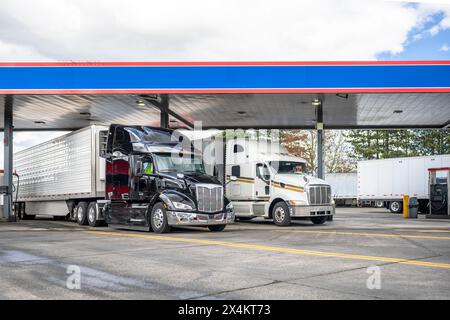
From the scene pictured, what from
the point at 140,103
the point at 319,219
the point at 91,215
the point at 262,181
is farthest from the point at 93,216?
the point at 319,219

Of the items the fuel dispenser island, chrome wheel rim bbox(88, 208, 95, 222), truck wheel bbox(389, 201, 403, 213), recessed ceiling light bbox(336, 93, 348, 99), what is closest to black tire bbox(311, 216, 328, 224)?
recessed ceiling light bbox(336, 93, 348, 99)

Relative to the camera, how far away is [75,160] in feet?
63.2

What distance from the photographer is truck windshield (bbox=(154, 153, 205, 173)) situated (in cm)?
1494

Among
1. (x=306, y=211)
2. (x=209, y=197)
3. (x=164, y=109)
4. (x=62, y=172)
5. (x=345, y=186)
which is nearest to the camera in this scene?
(x=209, y=197)

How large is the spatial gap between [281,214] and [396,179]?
651 inches

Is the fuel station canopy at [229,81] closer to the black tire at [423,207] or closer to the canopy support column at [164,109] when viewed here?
the canopy support column at [164,109]

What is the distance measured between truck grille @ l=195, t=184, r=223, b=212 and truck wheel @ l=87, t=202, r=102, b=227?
5.42 meters

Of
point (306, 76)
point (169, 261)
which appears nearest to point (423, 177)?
point (306, 76)

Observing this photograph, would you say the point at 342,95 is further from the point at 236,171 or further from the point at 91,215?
the point at 91,215

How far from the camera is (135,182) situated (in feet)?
50.3

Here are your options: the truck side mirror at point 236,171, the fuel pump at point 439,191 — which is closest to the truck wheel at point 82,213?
the truck side mirror at point 236,171

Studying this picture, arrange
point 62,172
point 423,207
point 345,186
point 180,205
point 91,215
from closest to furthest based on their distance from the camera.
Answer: point 180,205 < point 91,215 < point 62,172 < point 423,207 < point 345,186

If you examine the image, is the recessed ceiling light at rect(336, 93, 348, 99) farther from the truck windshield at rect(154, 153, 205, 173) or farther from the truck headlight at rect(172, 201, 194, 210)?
the truck headlight at rect(172, 201, 194, 210)

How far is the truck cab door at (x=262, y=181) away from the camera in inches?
712
